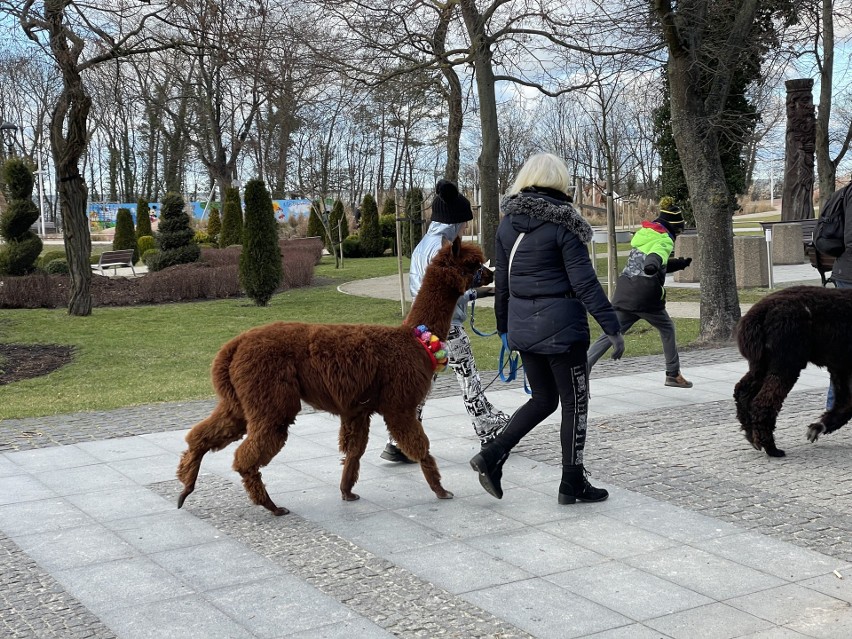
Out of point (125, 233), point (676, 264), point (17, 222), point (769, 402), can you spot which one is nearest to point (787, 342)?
Result: point (769, 402)

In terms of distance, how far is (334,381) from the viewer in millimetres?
5375

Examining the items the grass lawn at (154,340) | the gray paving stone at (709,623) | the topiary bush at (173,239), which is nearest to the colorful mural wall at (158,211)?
the topiary bush at (173,239)

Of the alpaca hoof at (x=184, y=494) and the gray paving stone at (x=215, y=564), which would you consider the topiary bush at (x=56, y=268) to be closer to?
the alpaca hoof at (x=184, y=494)

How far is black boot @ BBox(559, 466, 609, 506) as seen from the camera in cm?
565

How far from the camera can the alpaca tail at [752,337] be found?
6.64 metres

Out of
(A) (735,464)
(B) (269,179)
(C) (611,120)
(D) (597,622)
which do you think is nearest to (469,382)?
(A) (735,464)

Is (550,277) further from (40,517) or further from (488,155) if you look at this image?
(488,155)

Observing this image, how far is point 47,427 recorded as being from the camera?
838cm

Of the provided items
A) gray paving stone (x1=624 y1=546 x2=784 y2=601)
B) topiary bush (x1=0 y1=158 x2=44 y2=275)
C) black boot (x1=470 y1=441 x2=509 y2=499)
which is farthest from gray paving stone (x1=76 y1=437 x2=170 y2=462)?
topiary bush (x1=0 y1=158 x2=44 y2=275)

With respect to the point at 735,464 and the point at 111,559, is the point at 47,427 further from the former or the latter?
the point at 735,464

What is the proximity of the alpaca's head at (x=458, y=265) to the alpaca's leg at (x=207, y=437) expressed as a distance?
1.46m

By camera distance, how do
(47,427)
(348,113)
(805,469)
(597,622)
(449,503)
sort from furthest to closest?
(348,113) < (47,427) < (805,469) < (449,503) < (597,622)

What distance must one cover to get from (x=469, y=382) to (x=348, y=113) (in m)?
14.1

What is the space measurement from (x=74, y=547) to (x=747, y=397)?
4.58 meters
